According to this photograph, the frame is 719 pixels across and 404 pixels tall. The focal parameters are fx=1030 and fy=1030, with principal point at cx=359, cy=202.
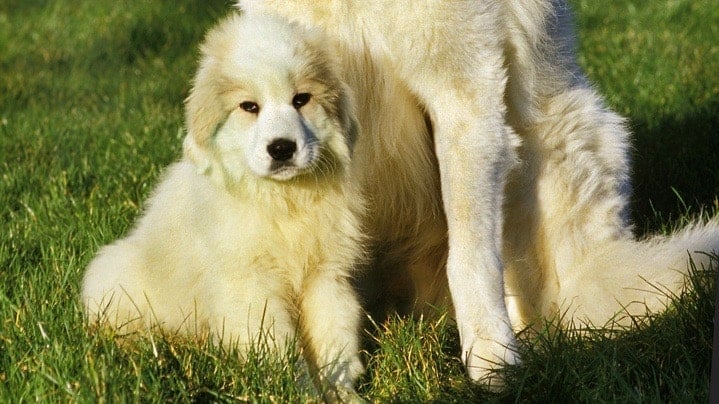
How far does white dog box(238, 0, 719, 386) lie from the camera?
9.57 feet

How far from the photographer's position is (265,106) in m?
2.65

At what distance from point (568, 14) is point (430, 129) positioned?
69 cm

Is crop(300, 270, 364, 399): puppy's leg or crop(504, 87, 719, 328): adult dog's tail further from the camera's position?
crop(504, 87, 719, 328): adult dog's tail

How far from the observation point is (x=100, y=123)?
5828 millimetres

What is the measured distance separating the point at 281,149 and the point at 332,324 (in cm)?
57

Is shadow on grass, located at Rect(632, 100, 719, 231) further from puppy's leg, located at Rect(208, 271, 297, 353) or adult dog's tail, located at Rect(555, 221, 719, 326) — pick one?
puppy's leg, located at Rect(208, 271, 297, 353)

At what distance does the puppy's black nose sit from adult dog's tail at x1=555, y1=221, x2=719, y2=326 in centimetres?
103

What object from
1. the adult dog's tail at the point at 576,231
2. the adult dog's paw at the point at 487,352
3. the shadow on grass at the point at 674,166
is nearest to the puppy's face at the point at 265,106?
the adult dog's paw at the point at 487,352

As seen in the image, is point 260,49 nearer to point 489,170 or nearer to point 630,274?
point 489,170

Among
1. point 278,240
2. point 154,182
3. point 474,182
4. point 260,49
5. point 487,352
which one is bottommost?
point 154,182

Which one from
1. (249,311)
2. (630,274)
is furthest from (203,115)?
(630,274)

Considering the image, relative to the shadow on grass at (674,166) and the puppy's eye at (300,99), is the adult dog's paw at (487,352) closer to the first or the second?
the puppy's eye at (300,99)

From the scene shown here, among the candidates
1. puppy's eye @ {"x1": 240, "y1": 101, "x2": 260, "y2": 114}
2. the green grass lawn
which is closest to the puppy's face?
puppy's eye @ {"x1": 240, "y1": 101, "x2": 260, "y2": 114}

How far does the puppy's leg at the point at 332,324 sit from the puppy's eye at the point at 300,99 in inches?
20.2
